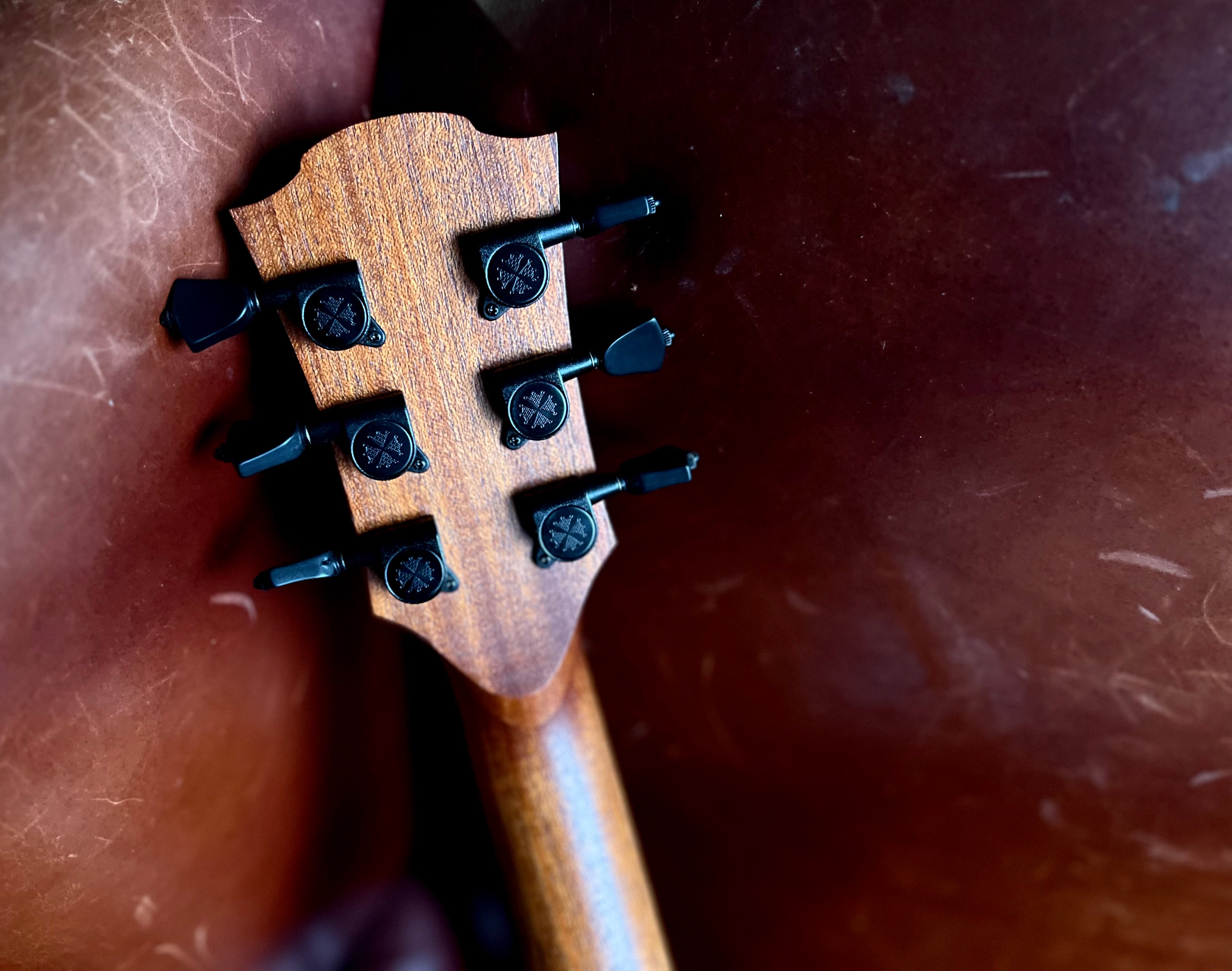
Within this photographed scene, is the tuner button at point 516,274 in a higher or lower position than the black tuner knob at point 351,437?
higher

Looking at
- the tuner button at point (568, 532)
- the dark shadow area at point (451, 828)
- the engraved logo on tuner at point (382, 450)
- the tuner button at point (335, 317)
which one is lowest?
the dark shadow area at point (451, 828)

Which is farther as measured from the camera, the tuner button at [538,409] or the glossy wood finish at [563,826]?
the glossy wood finish at [563,826]

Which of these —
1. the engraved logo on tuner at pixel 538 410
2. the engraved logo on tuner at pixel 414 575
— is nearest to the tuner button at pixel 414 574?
the engraved logo on tuner at pixel 414 575

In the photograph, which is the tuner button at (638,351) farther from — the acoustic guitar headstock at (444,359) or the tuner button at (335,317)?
the tuner button at (335,317)

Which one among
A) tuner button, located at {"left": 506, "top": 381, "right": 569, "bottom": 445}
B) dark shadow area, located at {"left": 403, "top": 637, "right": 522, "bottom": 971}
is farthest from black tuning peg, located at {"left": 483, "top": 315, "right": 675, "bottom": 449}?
dark shadow area, located at {"left": 403, "top": 637, "right": 522, "bottom": 971}

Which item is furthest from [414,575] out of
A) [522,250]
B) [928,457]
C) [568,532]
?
[928,457]

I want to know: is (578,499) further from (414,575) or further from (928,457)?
(928,457)

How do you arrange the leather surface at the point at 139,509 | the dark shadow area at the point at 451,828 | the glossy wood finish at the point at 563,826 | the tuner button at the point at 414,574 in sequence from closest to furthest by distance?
the leather surface at the point at 139,509
the tuner button at the point at 414,574
the glossy wood finish at the point at 563,826
the dark shadow area at the point at 451,828
